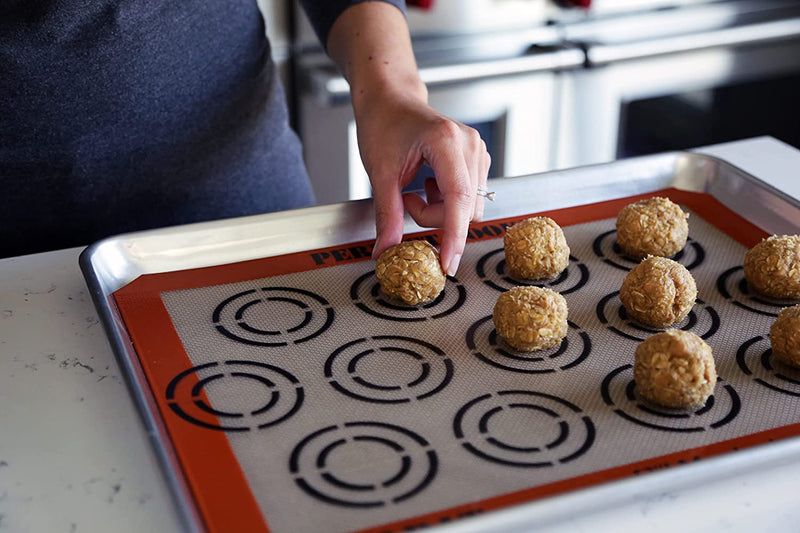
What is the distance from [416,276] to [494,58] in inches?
46.0

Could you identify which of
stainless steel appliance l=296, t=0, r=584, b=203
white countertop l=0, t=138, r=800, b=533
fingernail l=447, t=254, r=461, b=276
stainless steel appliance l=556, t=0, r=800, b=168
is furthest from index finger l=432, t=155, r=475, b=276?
stainless steel appliance l=556, t=0, r=800, b=168

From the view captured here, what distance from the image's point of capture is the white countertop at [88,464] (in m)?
0.67

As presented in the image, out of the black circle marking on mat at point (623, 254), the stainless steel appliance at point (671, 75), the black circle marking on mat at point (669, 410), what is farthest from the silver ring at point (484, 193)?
the stainless steel appliance at point (671, 75)

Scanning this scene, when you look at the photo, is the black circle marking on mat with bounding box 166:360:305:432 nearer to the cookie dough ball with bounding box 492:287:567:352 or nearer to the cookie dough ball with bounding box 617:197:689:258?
the cookie dough ball with bounding box 492:287:567:352

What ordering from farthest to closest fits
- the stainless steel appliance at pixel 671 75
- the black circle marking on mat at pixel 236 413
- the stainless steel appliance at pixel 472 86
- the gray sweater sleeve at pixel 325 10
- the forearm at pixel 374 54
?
the stainless steel appliance at pixel 671 75 → the stainless steel appliance at pixel 472 86 → the gray sweater sleeve at pixel 325 10 → the forearm at pixel 374 54 → the black circle marking on mat at pixel 236 413

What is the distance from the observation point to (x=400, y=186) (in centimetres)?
104

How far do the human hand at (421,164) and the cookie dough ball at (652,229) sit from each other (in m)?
0.17

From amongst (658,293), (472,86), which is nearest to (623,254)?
(658,293)

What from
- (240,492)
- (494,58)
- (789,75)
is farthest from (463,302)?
(789,75)

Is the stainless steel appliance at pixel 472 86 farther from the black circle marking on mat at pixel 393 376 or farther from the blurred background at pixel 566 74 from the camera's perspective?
the black circle marking on mat at pixel 393 376

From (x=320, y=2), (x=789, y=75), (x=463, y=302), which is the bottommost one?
(x=789, y=75)

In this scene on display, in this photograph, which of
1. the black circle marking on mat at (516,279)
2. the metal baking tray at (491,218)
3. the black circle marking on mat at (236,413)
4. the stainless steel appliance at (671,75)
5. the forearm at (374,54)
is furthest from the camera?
the stainless steel appliance at (671,75)

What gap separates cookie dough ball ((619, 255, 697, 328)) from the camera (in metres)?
0.90

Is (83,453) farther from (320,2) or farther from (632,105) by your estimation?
(632,105)
